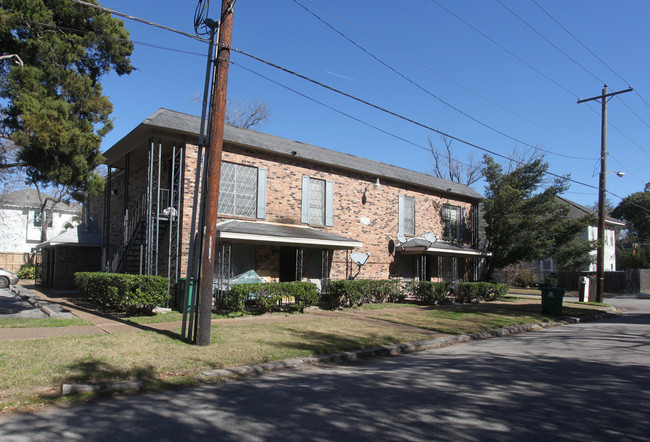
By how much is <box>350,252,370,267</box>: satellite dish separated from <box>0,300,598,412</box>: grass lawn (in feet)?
16.7

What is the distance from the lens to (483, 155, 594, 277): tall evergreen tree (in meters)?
22.8

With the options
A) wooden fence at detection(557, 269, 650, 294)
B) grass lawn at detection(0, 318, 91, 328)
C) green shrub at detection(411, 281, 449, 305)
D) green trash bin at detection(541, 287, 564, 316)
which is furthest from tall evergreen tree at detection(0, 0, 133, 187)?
wooden fence at detection(557, 269, 650, 294)

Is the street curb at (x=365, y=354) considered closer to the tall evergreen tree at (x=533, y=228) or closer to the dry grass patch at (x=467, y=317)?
the dry grass patch at (x=467, y=317)

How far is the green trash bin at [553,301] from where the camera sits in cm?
1573

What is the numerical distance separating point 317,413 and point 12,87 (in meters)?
10.1

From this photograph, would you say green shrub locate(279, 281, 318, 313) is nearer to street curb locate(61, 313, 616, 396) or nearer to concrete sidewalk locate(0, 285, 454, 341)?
concrete sidewalk locate(0, 285, 454, 341)

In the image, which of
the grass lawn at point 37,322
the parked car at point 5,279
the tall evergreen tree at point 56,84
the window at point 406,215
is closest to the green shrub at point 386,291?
the window at point 406,215

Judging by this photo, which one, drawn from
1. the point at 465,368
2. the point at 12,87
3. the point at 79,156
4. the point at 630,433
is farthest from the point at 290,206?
the point at 630,433

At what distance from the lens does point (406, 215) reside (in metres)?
21.0

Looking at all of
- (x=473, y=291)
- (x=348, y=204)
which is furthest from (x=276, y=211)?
(x=473, y=291)

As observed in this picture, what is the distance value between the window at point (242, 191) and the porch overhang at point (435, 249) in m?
7.28

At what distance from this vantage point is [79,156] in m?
10.6

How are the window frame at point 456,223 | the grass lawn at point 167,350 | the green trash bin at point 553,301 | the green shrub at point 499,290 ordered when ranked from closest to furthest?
the grass lawn at point 167,350, the green trash bin at point 553,301, the green shrub at point 499,290, the window frame at point 456,223

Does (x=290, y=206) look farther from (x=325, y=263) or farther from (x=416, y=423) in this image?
(x=416, y=423)
